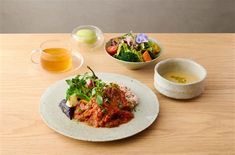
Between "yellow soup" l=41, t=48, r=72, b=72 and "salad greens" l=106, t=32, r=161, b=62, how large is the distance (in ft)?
0.53

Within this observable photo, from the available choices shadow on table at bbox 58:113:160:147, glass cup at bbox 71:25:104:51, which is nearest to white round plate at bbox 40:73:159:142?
shadow on table at bbox 58:113:160:147

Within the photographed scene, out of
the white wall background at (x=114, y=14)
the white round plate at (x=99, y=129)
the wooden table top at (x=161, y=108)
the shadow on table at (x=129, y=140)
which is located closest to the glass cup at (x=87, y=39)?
the wooden table top at (x=161, y=108)

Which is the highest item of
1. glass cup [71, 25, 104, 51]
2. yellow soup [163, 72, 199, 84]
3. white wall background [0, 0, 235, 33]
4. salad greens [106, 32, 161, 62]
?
salad greens [106, 32, 161, 62]

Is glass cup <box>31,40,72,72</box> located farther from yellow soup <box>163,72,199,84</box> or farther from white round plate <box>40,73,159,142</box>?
yellow soup <box>163,72,199,84</box>

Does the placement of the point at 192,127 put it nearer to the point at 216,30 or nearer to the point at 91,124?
the point at 91,124

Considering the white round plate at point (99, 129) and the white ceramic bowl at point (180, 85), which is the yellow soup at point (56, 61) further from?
the white ceramic bowl at point (180, 85)

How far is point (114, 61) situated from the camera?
5.16ft

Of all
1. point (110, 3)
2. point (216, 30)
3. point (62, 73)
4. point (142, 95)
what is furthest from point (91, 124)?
point (216, 30)

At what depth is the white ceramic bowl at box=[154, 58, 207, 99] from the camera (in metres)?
1.34

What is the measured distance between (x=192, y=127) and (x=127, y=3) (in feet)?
5.24

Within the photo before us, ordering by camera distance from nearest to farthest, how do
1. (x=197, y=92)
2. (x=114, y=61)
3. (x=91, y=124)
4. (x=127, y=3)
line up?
(x=91, y=124) < (x=197, y=92) < (x=114, y=61) < (x=127, y=3)

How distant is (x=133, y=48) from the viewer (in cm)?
155

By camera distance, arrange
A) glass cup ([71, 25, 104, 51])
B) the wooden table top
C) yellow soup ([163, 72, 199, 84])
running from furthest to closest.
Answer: glass cup ([71, 25, 104, 51]) < yellow soup ([163, 72, 199, 84]) < the wooden table top

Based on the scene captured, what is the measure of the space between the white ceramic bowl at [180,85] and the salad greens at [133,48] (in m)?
0.08
